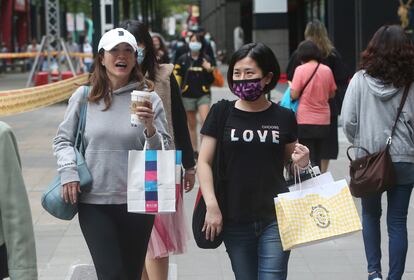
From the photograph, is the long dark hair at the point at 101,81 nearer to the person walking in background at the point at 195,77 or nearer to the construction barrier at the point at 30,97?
the construction barrier at the point at 30,97

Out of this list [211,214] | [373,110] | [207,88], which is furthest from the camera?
[207,88]

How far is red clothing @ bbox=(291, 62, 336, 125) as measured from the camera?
8680mm

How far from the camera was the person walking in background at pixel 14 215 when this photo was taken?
10.5 ft

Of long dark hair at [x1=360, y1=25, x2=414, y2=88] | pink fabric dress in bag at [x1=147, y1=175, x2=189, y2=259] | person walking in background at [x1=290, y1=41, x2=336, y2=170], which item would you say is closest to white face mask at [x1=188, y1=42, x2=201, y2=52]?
person walking in background at [x1=290, y1=41, x2=336, y2=170]

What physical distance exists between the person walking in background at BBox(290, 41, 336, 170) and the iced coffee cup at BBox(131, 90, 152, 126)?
4627 mm

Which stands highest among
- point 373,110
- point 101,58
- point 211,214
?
point 101,58

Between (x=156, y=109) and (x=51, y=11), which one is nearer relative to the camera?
(x=156, y=109)

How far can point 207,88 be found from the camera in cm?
1217

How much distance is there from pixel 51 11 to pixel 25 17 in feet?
115

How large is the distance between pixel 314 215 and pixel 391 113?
70.1 inches

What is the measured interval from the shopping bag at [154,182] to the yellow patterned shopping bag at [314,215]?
522 mm

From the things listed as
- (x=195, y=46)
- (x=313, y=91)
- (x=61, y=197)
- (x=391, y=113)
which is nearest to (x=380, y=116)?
(x=391, y=113)

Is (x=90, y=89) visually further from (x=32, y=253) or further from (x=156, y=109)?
(x=32, y=253)

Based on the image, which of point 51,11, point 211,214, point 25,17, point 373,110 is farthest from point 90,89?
point 25,17
